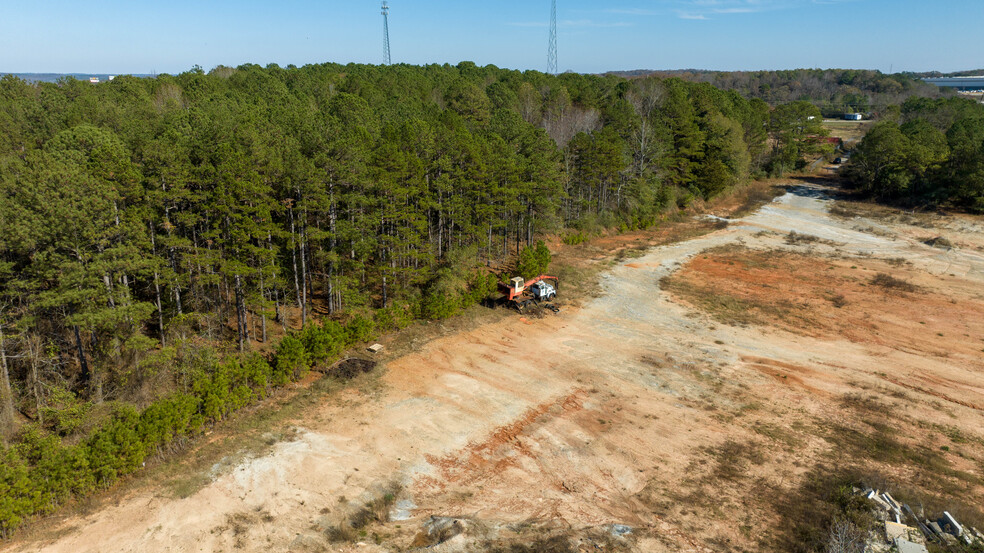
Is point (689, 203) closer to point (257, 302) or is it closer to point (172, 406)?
point (257, 302)

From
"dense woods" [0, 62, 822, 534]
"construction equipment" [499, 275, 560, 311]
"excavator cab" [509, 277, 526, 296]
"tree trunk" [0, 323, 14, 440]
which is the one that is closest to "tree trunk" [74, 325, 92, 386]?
"dense woods" [0, 62, 822, 534]

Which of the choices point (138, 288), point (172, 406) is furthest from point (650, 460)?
point (138, 288)

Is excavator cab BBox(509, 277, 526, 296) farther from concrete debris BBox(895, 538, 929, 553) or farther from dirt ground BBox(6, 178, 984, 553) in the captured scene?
concrete debris BBox(895, 538, 929, 553)

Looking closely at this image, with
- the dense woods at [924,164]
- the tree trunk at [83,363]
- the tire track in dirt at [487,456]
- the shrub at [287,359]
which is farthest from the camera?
the dense woods at [924,164]

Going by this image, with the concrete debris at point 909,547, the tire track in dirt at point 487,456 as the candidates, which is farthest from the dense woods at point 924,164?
the tire track in dirt at point 487,456

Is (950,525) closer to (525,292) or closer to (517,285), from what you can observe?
(517,285)

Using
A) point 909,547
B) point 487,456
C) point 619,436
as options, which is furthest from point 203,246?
point 909,547

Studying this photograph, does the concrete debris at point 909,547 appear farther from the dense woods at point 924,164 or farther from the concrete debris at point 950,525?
the dense woods at point 924,164
